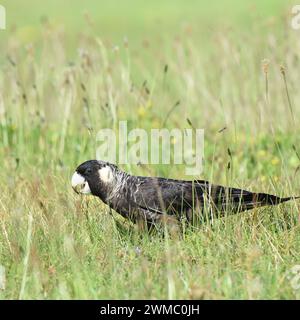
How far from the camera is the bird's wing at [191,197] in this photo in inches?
206

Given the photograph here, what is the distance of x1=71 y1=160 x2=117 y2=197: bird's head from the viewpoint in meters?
5.48

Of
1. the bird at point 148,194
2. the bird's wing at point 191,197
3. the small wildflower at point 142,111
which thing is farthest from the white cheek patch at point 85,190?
the small wildflower at point 142,111

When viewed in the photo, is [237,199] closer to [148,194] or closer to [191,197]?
[191,197]

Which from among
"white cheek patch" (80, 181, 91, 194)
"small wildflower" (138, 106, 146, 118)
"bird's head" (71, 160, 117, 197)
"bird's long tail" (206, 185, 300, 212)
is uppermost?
"small wildflower" (138, 106, 146, 118)

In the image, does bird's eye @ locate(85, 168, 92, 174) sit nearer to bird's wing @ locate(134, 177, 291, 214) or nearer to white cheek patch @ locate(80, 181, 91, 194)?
white cheek patch @ locate(80, 181, 91, 194)

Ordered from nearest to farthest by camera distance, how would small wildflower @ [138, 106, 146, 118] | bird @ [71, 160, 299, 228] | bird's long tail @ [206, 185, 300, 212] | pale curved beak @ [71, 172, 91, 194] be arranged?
bird's long tail @ [206, 185, 300, 212], bird @ [71, 160, 299, 228], pale curved beak @ [71, 172, 91, 194], small wildflower @ [138, 106, 146, 118]

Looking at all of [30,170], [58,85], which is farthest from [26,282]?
[58,85]

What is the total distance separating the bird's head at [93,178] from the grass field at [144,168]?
0.39 ft

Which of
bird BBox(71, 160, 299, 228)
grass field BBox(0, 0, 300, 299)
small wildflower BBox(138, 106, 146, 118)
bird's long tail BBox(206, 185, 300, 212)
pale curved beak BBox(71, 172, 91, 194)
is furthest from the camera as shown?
small wildflower BBox(138, 106, 146, 118)

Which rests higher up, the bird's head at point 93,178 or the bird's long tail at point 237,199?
the bird's head at point 93,178

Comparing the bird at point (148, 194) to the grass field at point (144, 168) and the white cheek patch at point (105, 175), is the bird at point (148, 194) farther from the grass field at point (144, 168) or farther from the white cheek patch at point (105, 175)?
the grass field at point (144, 168)

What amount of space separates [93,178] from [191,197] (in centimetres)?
66

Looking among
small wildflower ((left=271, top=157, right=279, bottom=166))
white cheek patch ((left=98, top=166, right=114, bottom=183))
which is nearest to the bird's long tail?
white cheek patch ((left=98, top=166, right=114, bottom=183))

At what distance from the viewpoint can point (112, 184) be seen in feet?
18.1
